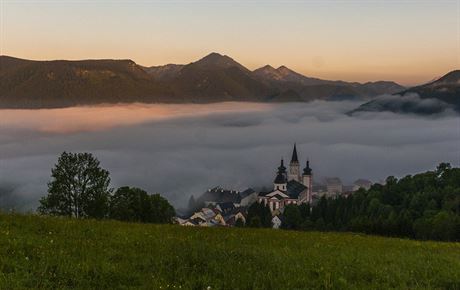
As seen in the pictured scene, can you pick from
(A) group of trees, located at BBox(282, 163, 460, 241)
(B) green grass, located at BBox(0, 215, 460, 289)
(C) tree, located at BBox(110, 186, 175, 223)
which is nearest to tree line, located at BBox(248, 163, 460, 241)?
(A) group of trees, located at BBox(282, 163, 460, 241)

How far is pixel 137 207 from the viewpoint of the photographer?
220 feet

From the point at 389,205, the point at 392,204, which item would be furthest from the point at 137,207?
the point at 392,204

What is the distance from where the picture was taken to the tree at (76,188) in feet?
166

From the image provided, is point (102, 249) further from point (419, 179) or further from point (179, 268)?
point (419, 179)

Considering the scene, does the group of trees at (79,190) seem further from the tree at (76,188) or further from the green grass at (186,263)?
the green grass at (186,263)

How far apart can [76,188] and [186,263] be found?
139 ft

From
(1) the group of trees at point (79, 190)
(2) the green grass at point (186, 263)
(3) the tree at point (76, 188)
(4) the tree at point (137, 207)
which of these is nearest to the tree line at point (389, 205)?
(4) the tree at point (137, 207)

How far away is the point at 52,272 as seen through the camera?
420 inches

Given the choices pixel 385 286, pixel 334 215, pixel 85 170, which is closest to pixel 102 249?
pixel 385 286

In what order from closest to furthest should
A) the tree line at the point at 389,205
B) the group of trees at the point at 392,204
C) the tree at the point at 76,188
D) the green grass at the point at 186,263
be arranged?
the green grass at the point at 186,263
the tree at the point at 76,188
the group of trees at the point at 392,204
the tree line at the point at 389,205

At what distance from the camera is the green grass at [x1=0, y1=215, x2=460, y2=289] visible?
10.8 meters

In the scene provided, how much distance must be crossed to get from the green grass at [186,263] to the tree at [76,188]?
112 feet

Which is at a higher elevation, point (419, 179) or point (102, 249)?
point (102, 249)

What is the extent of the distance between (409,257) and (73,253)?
10800 millimetres
